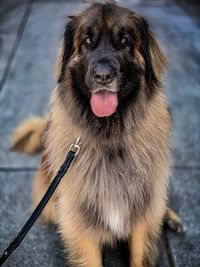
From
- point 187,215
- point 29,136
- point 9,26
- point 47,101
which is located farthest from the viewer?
point 9,26

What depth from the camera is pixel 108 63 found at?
2.70m

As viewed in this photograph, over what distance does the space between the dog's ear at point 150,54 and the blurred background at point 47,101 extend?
1.66ft

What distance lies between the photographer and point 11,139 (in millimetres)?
4859

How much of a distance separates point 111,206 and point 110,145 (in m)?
0.39

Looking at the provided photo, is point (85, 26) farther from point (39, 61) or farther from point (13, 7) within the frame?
point (13, 7)

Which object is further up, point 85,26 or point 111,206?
point 85,26

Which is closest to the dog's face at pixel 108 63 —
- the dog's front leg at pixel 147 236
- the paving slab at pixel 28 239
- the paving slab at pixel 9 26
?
the dog's front leg at pixel 147 236

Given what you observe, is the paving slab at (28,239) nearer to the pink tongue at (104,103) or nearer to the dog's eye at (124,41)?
the pink tongue at (104,103)

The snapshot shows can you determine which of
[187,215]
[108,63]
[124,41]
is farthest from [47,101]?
[108,63]

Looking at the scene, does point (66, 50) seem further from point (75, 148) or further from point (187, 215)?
point (187, 215)

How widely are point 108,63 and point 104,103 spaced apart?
239 mm

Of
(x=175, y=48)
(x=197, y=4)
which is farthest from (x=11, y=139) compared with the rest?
(x=197, y=4)

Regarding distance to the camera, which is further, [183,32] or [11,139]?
[183,32]

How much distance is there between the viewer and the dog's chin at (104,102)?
279 centimetres
